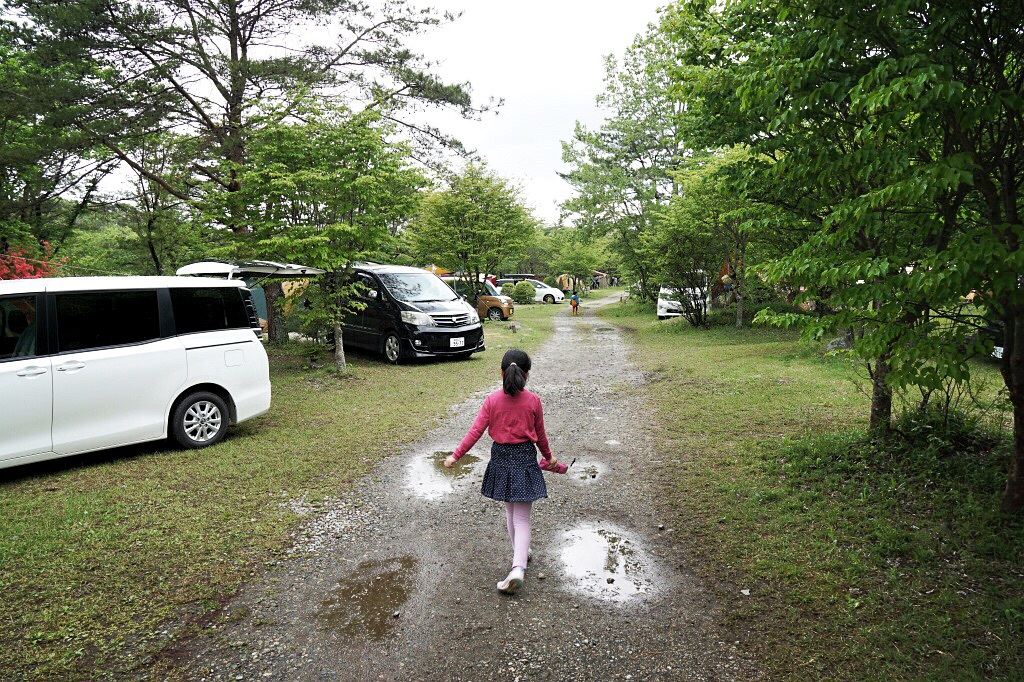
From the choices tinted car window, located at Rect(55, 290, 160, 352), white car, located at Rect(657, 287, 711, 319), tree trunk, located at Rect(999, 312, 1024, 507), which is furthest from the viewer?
white car, located at Rect(657, 287, 711, 319)

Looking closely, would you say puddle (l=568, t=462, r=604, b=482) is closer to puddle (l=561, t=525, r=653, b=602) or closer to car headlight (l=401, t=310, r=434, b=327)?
puddle (l=561, t=525, r=653, b=602)

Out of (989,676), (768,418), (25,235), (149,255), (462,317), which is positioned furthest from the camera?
(149,255)

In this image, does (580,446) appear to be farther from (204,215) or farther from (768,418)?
(204,215)

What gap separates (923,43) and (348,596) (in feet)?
15.2

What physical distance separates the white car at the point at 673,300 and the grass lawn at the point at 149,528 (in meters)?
12.7

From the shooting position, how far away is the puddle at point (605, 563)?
361 centimetres

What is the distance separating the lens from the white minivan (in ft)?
17.0

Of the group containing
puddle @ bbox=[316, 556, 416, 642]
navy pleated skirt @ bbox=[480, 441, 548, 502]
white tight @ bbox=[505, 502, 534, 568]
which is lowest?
puddle @ bbox=[316, 556, 416, 642]

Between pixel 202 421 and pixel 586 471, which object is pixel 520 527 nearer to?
pixel 586 471

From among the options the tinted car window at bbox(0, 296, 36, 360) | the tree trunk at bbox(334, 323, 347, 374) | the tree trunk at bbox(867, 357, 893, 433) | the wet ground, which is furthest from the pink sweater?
the tree trunk at bbox(334, 323, 347, 374)

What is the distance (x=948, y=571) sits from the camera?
3.52m

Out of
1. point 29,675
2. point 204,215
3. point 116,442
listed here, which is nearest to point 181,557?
point 29,675

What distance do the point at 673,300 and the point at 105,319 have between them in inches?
675

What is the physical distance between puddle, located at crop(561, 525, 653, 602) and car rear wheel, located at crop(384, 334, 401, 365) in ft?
27.4
